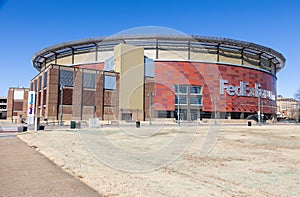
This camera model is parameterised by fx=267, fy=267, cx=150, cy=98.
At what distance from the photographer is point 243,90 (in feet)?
282

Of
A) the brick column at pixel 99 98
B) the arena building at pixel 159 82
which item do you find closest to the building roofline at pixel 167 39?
the arena building at pixel 159 82

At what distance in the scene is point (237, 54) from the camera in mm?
88125

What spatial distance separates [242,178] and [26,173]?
7.14 m

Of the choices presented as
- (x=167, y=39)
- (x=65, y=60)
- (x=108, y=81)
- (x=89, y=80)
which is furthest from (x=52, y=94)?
(x=167, y=39)

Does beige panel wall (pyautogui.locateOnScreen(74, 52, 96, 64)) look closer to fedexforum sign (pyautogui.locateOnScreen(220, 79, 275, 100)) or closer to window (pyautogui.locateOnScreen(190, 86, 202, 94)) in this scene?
window (pyautogui.locateOnScreen(190, 86, 202, 94))

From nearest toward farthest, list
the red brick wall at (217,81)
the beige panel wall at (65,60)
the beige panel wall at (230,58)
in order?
the red brick wall at (217,81)
the beige panel wall at (230,58)
the beige panel wall at (65,60)

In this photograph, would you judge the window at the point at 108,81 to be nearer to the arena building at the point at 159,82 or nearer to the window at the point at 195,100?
the arena building at the point at 159,82

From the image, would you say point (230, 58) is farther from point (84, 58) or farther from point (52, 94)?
point (52, 94)

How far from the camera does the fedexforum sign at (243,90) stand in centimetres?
8162

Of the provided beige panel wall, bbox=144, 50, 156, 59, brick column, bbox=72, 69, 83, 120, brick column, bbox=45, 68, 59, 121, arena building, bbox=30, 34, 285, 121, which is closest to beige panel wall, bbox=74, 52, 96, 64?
arena building, bbox=30, 34, 285, 121

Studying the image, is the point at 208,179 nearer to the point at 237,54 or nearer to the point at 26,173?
the point at 26,173

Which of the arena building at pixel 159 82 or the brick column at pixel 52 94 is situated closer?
the brick column at pixel 52 94

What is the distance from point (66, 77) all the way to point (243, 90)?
54.6 meters

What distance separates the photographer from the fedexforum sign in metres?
81.6
